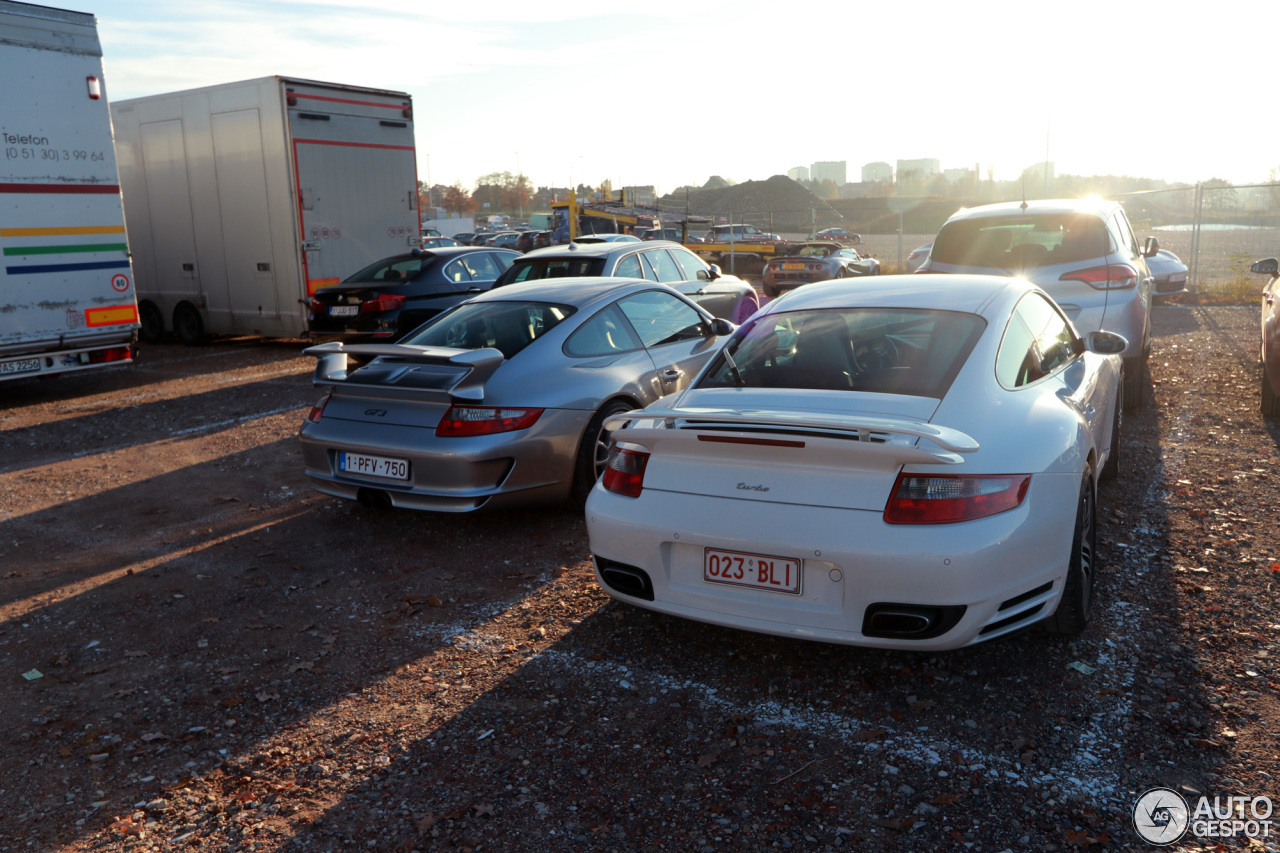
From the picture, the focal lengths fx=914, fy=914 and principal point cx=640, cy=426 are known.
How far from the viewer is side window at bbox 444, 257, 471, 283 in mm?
11938

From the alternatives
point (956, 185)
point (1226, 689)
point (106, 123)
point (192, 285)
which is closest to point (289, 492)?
point (1226, 689)

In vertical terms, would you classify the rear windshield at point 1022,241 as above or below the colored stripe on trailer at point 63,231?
below

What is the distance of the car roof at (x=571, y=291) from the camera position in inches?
244

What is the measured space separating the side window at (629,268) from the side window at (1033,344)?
483 centimetres

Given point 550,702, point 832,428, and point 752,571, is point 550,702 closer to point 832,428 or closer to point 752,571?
point 752,571

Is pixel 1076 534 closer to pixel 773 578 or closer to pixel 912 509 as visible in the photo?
pixel 912 509

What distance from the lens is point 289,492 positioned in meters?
6.70

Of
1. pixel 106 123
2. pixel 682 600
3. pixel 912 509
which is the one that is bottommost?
pixel 682 600

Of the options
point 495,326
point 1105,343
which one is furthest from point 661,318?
point 1105,343

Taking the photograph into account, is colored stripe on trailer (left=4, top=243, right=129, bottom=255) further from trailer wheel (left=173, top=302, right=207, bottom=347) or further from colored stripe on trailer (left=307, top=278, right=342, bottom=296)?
trailer wheel (left=173, top=302, right=207, bottom=347)

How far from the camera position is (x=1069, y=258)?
753 centimetres

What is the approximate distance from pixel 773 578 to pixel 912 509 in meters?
0.55

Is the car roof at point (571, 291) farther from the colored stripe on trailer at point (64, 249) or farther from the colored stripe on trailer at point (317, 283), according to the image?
the colored stripe on trailer at point (317, 283)

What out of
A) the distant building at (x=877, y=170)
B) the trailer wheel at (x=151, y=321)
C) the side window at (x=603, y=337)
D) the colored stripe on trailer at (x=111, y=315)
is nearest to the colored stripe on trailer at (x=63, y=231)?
the colored stripe on trailer at (x=111, y=315)
